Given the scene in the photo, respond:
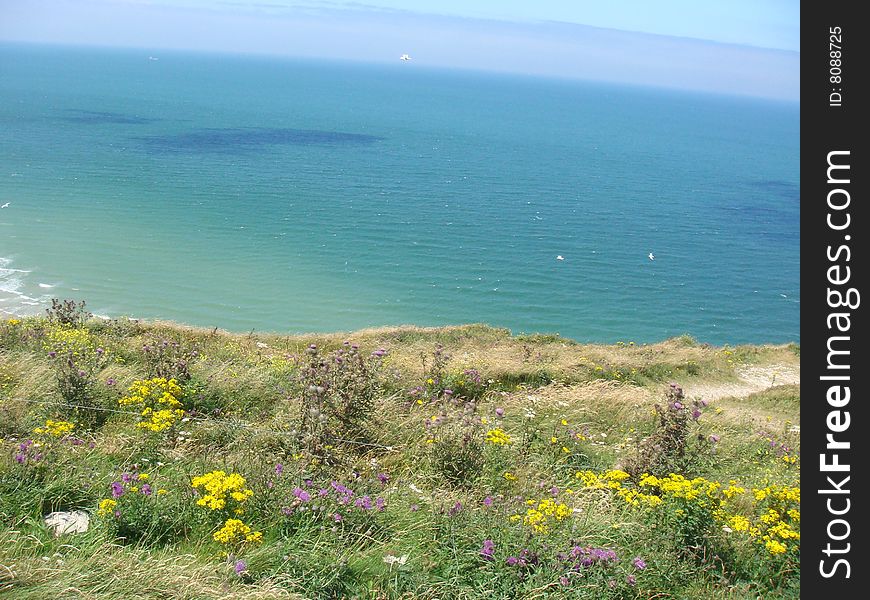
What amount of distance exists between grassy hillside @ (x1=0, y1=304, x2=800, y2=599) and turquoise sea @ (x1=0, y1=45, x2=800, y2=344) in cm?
2664

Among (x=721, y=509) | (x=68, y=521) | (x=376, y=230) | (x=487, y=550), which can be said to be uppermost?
(x=376, y=230)

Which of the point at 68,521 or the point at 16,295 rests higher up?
the point at 16,295

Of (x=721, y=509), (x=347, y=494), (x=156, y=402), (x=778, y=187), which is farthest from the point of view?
(x=778, y=187)

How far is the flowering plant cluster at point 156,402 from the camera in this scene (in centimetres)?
704

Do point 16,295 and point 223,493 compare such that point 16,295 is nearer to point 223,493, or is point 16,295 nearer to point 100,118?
point 223,493

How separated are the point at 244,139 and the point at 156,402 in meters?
90.3

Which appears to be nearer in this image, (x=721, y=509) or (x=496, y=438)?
(x=721, y=509)

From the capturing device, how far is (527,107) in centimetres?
19775

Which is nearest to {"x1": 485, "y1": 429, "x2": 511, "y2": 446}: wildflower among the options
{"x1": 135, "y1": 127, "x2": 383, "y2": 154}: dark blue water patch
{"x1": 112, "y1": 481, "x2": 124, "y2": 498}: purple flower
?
{"x1": 112, "y1": 481, "x2": 124, "y2": 498}: purple flower

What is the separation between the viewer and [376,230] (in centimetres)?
5534

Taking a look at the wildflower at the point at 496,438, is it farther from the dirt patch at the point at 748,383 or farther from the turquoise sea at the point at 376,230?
the turquoise sea at the point at 376,230

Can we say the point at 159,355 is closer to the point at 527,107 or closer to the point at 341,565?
the point at 341,565

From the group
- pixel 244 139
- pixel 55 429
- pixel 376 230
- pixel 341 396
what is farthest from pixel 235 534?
pixel 244 139
